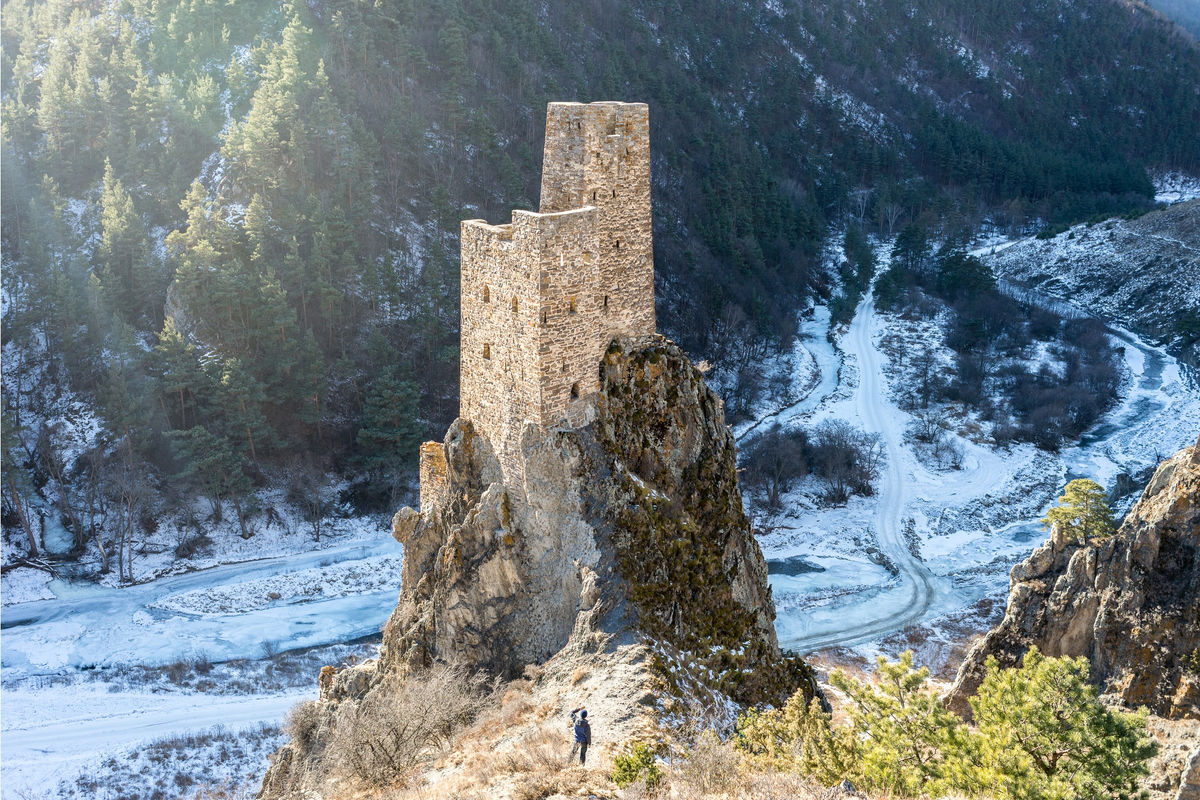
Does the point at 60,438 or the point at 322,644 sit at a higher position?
the point at 60,438

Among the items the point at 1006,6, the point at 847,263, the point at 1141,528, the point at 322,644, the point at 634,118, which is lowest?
the point at 322,644

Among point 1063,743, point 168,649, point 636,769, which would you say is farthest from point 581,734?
point 168,649

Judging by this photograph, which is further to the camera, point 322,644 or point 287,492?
point 287,492

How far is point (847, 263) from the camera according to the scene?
101 m

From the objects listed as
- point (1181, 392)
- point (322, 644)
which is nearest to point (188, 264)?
point (322, 644)

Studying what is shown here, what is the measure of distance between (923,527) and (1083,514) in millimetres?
25021

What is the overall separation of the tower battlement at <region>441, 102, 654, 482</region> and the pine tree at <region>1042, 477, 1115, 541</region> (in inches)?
586

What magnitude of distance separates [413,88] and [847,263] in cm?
5090

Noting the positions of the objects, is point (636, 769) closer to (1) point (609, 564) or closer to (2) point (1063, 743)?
(1) point (609, 564)

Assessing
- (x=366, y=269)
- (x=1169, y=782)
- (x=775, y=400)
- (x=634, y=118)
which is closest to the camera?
(x=1169, y=782)

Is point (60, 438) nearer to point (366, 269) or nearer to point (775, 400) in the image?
point (366, 269)

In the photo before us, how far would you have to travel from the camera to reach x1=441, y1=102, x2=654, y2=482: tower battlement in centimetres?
2130

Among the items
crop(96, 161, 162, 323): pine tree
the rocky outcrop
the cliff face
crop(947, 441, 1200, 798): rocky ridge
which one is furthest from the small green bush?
crop(96, 161, 162, 323): pine tree

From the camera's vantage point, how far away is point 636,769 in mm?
15984
